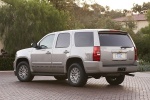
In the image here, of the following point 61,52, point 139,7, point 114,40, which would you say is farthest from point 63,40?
point 139,7

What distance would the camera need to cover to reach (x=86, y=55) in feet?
41.6

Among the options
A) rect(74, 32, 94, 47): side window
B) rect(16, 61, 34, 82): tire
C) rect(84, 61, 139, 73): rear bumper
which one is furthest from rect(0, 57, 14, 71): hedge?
rect(84, 61, 139, 73): rear bumper

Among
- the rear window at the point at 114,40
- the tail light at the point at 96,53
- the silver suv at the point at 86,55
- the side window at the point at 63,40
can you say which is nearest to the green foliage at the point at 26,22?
the silver suv at the point at 86,55

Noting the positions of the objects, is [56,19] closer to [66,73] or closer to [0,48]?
[0,48]

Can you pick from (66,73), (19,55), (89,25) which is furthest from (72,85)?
(89,25)

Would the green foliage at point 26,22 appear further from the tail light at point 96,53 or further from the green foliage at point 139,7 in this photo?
the green foliage at point 139,7

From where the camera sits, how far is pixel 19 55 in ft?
50.6

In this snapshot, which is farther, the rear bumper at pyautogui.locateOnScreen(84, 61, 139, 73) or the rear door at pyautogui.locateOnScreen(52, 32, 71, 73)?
the rear door at pyautogui.locateOnScreen(52, 32, 71, 73)

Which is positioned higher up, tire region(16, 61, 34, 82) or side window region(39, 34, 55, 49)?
side window region(39, 34, 55, 49)

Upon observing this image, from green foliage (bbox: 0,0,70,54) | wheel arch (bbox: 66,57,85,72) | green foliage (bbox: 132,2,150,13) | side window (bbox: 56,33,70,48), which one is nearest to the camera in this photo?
wheel arch (bbox: 66,57,85,72)

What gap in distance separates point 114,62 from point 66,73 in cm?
184

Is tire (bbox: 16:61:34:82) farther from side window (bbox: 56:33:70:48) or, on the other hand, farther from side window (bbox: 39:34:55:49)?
side window (bbox: 56:33:70:48)

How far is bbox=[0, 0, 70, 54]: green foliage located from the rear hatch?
37.7ft

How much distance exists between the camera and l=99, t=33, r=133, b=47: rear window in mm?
12859
